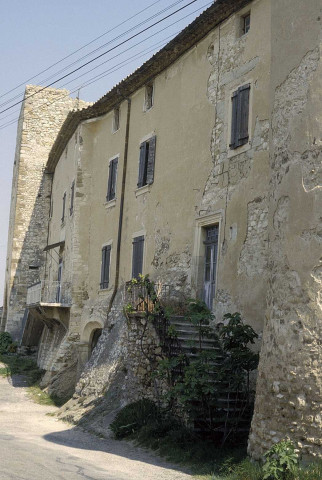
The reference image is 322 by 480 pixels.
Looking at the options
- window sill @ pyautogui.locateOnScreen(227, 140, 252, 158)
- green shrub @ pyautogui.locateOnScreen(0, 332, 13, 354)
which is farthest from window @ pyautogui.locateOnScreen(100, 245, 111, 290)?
green shrub @ pyautogui.locateOnScreen(0, 332, 13, 354)

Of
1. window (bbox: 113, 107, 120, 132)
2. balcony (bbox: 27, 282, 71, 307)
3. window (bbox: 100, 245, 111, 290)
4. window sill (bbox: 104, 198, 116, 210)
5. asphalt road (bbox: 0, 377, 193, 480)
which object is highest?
window (bbox: 113, 107, 120, 132)

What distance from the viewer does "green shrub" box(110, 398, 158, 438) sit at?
13.9 m

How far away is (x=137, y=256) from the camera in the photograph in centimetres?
1961

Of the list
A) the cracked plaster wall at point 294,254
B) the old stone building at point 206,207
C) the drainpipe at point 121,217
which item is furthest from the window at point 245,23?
the drainpipe at point 121,217

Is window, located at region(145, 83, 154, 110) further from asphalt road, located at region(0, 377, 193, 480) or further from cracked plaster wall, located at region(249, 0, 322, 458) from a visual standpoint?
cracked plaster wall, located at region(249, 0, 322, 458)

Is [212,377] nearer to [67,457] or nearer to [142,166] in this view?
[67,457]

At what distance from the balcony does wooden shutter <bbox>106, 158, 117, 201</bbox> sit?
11.0ft

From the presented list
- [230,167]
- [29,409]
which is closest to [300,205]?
[230,167]

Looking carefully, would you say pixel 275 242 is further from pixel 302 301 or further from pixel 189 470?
pixel 189 470

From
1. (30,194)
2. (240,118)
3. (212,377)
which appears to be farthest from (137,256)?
(30,194)

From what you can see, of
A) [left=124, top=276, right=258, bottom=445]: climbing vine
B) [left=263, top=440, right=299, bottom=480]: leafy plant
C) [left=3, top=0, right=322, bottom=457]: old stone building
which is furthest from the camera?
[left=124, top=276, right=258, bottom=445]: climbing vine

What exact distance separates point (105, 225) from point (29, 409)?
5.94 meters

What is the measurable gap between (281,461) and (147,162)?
38.4 ft

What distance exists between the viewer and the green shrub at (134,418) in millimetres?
13922
